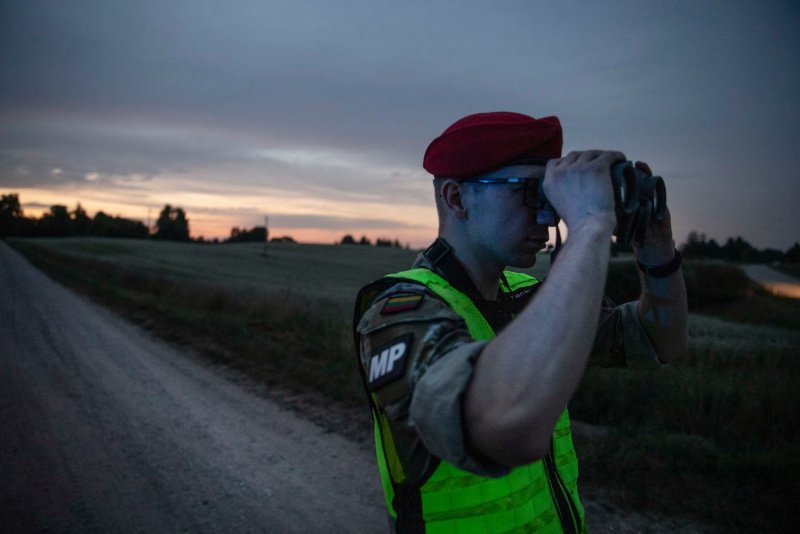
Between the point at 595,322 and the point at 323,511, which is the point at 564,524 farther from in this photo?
the point at 323,511

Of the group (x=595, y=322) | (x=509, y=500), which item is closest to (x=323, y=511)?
(x=509, y=500)

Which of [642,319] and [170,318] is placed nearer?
[642,319]

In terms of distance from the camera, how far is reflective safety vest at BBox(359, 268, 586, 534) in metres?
1.25

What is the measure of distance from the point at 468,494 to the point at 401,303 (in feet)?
1.77

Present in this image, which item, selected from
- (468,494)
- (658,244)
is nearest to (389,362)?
(468,494)

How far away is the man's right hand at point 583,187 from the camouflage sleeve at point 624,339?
31.4 inches

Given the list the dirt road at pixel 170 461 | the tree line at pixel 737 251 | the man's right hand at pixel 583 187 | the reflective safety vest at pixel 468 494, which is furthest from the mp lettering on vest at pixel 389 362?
the tree line at pixel 737 251

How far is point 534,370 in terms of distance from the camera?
87cm

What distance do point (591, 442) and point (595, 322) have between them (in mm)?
4044

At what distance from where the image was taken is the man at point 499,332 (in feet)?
2.95

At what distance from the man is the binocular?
0.04 m

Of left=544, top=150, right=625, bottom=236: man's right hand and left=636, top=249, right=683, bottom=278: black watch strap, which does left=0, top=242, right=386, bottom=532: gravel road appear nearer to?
left=636, top=249, right=683, bottom=278: black watch strap

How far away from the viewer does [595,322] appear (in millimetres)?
935

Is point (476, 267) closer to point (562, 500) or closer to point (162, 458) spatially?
point (562, 500)
